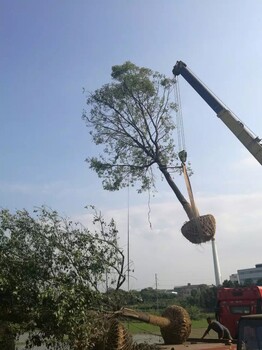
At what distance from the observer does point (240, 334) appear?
595 cm

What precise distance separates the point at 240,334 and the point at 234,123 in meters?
11.6

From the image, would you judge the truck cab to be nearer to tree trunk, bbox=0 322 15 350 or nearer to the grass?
the grass

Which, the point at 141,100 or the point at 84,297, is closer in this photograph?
the point at 84,297

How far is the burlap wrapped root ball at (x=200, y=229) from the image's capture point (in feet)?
49.4

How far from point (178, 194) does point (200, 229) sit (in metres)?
1.75

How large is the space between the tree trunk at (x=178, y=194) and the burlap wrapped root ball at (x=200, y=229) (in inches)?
14.3

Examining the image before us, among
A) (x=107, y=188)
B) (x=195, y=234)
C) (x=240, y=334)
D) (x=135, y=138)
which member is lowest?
(x=240, y=334)

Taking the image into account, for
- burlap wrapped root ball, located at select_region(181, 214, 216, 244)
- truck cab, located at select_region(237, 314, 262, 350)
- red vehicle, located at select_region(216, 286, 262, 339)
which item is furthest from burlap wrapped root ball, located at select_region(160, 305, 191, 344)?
burlap wrapped root ball, located at select_region(181, 214, 216, 244)

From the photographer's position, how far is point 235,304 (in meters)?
12.3

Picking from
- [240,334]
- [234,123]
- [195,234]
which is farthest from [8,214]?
[234,123]

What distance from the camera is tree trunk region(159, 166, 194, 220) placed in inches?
618

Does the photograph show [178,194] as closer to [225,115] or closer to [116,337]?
[225,115]

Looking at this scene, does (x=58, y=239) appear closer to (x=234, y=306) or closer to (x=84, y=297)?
(x=84, y=297)

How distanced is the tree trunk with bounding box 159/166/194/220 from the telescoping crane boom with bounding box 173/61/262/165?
2.81 meters
